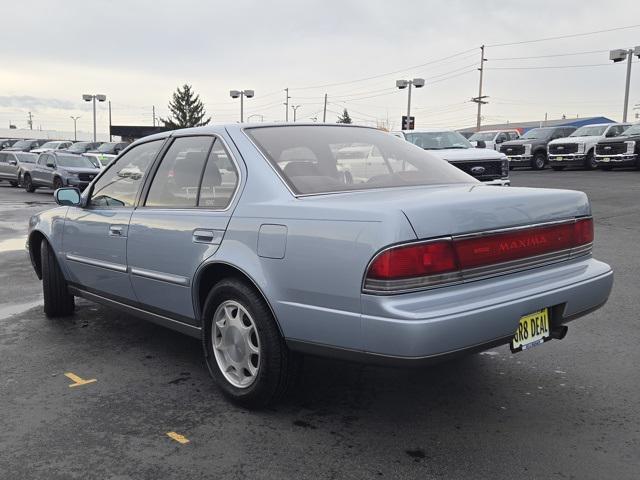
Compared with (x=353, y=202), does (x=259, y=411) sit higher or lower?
lower

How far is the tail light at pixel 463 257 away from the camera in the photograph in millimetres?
2758

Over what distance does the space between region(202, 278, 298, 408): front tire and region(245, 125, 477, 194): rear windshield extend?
0.67 meters

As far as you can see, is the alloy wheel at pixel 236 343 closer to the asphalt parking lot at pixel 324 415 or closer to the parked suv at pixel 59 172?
the asphalt parking lot at pixel 324 415

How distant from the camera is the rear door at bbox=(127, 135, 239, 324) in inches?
143

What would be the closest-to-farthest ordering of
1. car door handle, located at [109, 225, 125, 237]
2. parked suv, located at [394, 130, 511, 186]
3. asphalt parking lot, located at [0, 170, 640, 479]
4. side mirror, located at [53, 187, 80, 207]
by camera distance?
asphalt parking lot, located at [0, 170, 640, 479], car door handle, located at [109, 225, 125, 237], side mirror, located at [53, 187, 80, 207], parked suv, located at [394, 130, 511, 186]

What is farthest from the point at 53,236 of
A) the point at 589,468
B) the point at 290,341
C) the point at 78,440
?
the point at 589,468

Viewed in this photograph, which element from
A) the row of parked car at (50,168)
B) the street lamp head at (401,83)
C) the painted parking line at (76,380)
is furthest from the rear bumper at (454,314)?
the street lamp head at (401,83)

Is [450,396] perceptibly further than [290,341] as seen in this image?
Yes

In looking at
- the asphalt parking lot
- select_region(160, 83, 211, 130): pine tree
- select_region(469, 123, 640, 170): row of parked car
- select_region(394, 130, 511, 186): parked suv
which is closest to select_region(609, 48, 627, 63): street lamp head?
select_region(469, 123, 640, 170): row of parked car

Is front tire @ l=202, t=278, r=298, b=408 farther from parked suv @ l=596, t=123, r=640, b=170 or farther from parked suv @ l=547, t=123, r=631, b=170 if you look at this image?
parked suv @ l=547, t=123, r=631, b=170

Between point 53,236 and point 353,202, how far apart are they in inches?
124

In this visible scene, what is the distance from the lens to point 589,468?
282cm

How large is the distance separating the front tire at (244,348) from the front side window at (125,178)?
126cm

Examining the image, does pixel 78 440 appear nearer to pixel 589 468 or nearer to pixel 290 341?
pixel 290 341
